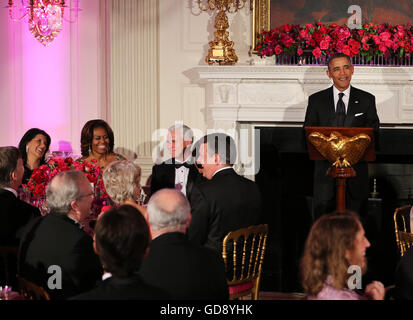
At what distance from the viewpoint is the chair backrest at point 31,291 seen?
284 centimetres

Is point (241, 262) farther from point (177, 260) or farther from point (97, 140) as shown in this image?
point (97, 140)

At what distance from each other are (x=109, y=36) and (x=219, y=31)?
1.25 metres

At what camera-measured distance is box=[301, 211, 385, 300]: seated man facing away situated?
8.33 ft

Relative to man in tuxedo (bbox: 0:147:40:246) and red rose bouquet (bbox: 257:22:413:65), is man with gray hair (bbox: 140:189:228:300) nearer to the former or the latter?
man in tuxedo (bbox: 0:147:40:246)

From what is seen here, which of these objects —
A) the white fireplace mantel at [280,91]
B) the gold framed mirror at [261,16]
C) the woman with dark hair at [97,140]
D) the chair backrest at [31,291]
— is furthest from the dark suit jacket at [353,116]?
the chair backrest at [31,291]

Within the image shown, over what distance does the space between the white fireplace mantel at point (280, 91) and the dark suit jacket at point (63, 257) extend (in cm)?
362

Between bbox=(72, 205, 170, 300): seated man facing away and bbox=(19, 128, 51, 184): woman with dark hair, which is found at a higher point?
bbox=(19, 128, 51, 184): woman with dark hair

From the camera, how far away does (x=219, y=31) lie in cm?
680

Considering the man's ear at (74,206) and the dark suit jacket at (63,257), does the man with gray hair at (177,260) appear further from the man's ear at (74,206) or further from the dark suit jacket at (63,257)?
the man's ear at (74,206)

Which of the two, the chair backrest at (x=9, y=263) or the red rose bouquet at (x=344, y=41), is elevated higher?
the red rose bouquet at (x=344, y=41)

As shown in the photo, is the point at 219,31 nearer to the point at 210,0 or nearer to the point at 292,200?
the point at 210,0

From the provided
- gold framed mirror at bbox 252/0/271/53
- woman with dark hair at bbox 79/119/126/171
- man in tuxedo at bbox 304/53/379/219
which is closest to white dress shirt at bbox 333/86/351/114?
man in tuxedo at bbox 304/53/379/219

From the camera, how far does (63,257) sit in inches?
128

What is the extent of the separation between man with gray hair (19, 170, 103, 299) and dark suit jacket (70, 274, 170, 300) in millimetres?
852
